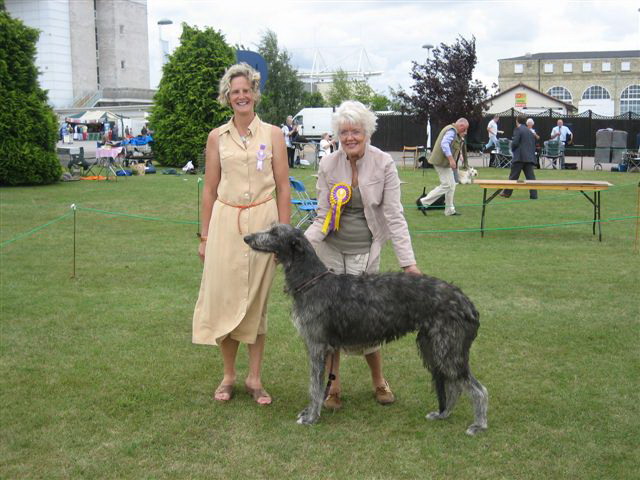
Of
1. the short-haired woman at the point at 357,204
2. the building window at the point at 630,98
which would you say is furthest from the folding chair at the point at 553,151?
the building window at the point at 630,98

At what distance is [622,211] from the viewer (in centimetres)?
1534

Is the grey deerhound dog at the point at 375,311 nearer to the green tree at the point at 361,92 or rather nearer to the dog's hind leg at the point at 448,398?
the dog's hind leg at the point at 448,398

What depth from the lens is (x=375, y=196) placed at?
479 cm

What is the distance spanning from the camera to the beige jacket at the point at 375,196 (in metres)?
4.77

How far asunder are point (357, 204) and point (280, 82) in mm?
47260

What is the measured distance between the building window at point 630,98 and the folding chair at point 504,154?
73.1 metres

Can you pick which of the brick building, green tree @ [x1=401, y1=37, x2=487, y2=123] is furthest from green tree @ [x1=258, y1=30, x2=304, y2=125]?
the brick building

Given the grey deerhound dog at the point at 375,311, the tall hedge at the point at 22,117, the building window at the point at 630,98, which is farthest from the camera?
the building window at the point at 630,98

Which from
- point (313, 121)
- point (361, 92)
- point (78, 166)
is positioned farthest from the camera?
point (361, 92)

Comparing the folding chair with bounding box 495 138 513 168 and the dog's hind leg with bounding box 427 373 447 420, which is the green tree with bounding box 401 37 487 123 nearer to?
the folding chair with bounding box 495 138 513 168

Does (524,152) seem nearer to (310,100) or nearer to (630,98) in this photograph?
(310,100)

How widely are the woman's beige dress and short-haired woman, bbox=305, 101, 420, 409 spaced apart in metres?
0.40

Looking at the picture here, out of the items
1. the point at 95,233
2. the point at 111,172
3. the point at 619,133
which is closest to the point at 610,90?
A: the point at 619,133

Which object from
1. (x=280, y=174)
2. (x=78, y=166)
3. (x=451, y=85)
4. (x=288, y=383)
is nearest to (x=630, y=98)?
(x=451, y=85)
